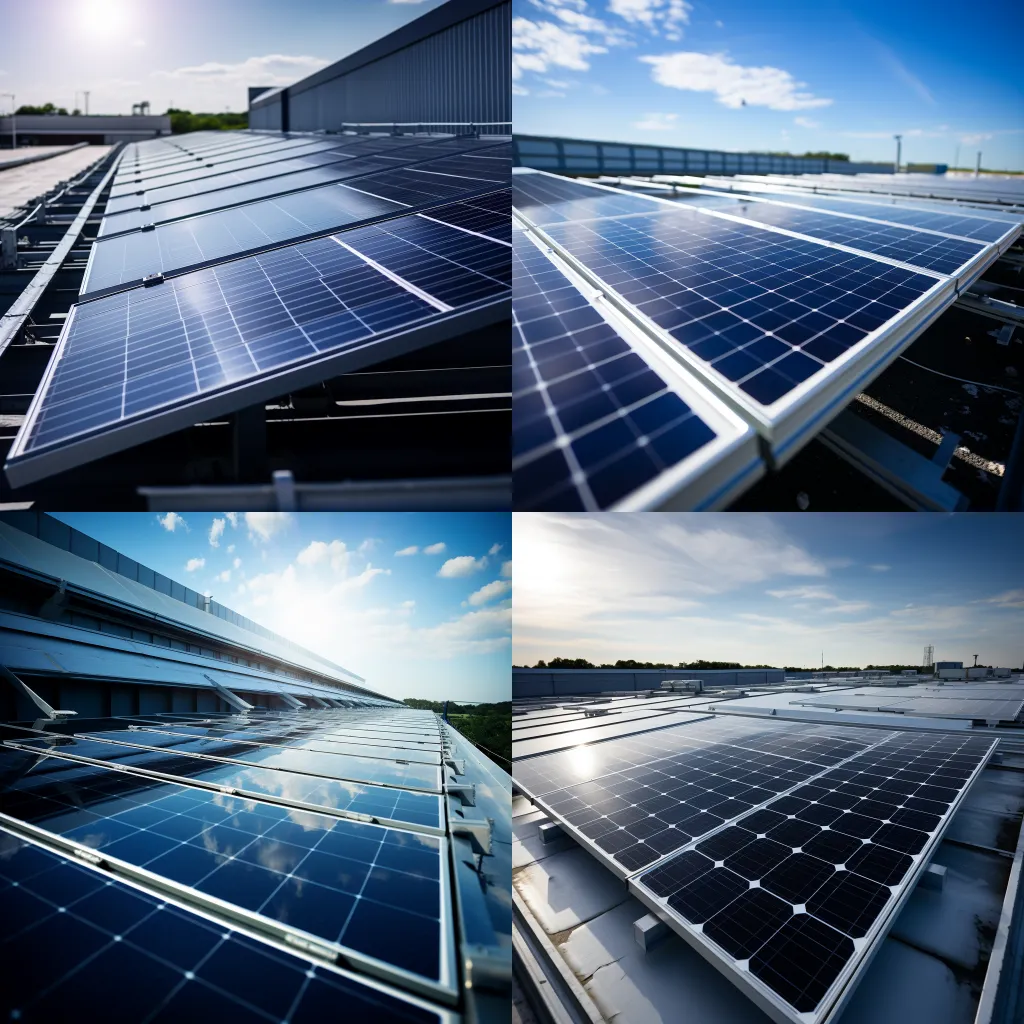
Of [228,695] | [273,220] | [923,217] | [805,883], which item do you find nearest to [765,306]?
[805,883]

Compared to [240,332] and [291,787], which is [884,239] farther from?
[291,787]

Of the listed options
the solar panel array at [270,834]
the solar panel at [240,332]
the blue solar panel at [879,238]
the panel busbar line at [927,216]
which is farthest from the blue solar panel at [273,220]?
the panel busbar line at [927,216]

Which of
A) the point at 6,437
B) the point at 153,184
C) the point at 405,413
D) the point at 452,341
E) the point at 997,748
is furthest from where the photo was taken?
the point at 153,184

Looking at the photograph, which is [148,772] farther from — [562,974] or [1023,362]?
[1023,362]

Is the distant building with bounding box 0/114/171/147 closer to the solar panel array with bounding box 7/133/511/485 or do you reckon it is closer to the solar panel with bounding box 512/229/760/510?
the solar panel array with bounding box 7/133/511/485

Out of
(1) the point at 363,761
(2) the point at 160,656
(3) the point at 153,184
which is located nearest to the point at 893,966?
(1) the point at 363,761

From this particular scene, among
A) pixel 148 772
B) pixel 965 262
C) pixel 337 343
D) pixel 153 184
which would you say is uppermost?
pixel 153 184
